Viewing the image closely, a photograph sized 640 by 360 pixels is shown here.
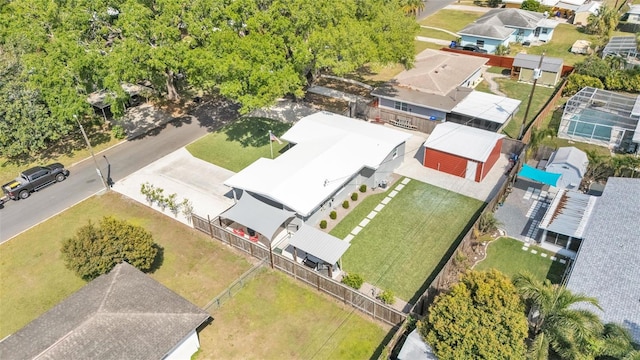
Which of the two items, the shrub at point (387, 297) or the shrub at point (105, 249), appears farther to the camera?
the shrub at point (105, 249)

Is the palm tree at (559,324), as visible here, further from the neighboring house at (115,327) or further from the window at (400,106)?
the window at (400,106)

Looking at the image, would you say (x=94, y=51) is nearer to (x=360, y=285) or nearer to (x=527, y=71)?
(x=360, y=285)

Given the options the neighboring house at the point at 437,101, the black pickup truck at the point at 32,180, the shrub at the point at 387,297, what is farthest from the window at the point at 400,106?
the black pickup truck at the point at 32,180

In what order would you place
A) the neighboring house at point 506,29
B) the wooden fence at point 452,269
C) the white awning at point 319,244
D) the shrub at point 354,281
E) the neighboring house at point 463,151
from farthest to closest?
the neighboring house at point 506,29, the neighboring house at point 463,151, the white awning at point 319,244, the shrub at point 354,281, the wooden fence at point 452,269

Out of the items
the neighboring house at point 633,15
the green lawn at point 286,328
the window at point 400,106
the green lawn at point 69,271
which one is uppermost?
the neighboring house at point 633,15

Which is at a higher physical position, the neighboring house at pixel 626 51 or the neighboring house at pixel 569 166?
the neighboring house at pixel 626 51

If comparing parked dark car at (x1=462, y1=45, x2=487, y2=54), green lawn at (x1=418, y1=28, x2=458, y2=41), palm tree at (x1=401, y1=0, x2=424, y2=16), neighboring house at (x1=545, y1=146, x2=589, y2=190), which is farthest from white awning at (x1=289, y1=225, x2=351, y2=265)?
palm tree at (x1=401, y1=0, x2=424, y2=16)

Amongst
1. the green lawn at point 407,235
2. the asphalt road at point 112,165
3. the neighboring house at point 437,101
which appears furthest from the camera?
the neighboring house at point 437,101
